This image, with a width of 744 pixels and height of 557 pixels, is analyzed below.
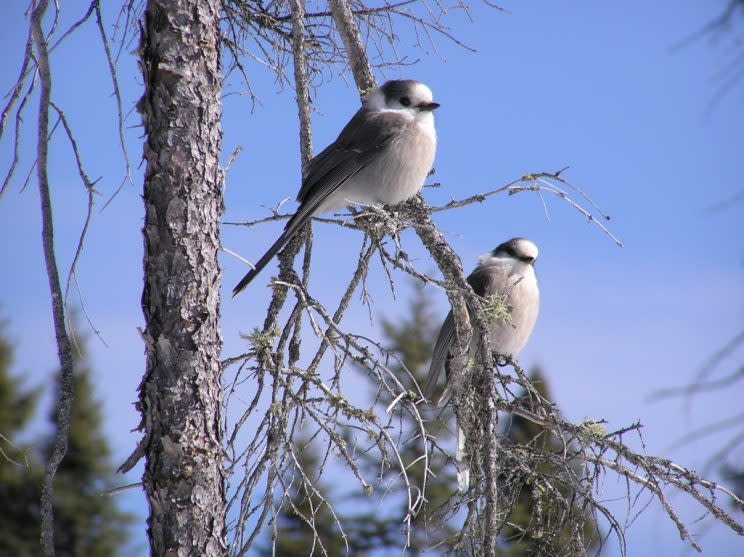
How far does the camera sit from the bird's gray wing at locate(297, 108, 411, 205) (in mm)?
3709

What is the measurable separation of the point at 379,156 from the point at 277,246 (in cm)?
85

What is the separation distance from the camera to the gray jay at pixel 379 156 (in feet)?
12.4

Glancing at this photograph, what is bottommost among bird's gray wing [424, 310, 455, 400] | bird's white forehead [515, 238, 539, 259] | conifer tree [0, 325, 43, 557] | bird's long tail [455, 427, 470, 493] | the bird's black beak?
bird's long tail [455, 427, 470, 493]

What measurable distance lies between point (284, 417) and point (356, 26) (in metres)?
2.08

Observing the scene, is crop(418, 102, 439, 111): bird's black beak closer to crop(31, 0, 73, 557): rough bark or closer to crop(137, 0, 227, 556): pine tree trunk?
crop(137, 0, 227, 556): pine tree trunk

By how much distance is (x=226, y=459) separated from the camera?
2.59m

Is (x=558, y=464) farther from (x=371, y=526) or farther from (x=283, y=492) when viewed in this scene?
(x=371, y=526)

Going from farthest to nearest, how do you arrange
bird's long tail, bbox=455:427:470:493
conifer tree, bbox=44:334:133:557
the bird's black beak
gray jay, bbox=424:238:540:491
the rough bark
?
1. conifer tree, bbox=44:334:133:557
2. gray jay, bbox=424:238:540:491
3. the bird's black beak
4. bird's long tail, bbox=455:427:470:493
5. the rough bark

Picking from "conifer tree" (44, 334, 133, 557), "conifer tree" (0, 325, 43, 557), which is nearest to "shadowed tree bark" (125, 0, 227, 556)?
"conifer tree" (44, 334, 133, 557)

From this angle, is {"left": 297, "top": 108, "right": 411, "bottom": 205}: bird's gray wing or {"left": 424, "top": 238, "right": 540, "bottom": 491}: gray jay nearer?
{"left": 297, "top": 108, "right": 411, "bottom": 205}: bird's gray wing

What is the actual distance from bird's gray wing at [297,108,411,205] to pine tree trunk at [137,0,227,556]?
1.05 meters

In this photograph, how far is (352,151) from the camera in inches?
153

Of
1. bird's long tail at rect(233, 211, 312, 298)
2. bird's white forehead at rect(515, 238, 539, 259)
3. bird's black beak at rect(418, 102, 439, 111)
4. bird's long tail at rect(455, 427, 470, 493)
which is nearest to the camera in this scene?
bird's long tail at rect(233, 211, 312, 298)

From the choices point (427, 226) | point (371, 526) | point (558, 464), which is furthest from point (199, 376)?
point (371, 526)
